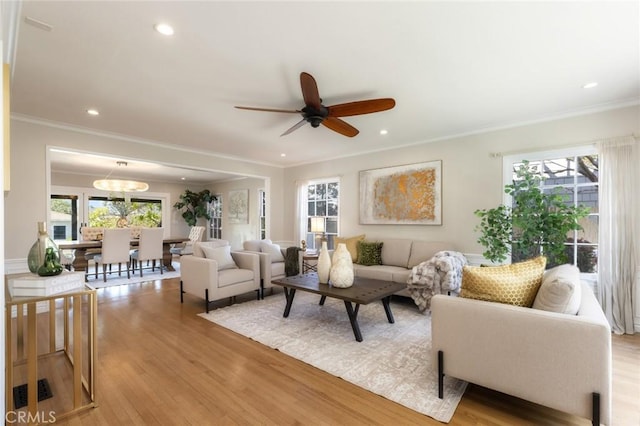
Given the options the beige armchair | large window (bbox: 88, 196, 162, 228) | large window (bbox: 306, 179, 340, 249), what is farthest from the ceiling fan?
large window (bbox: 88, 196, 162, 228)

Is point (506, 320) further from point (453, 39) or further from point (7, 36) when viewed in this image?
point (7, 36)

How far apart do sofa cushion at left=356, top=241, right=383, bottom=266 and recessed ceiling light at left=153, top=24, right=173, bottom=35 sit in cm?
378

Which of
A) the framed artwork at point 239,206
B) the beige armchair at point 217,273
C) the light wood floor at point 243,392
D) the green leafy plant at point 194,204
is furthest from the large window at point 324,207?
the green leafy plant at point 194,204

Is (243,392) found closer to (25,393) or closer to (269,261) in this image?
(25,393)

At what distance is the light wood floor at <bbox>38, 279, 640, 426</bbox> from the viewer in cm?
182

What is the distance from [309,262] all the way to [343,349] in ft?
11.4

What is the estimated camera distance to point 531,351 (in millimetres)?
1700

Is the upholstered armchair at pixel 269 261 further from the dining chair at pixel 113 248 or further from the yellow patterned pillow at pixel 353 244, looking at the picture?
the dining chair at pixel 113 248

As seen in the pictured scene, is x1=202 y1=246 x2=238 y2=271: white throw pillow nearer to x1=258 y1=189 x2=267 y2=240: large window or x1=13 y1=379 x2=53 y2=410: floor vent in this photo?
x1=13 y1=379 x2=53 y2=410: floor vent

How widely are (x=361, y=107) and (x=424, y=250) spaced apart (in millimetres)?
2625

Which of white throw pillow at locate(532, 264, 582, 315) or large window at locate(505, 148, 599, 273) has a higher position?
large window at locate(505, 148, 599, 273)

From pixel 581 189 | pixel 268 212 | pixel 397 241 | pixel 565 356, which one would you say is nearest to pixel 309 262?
pixel 268 212

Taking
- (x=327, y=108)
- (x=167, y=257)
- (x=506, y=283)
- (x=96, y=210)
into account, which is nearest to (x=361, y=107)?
(x=327, y=108)

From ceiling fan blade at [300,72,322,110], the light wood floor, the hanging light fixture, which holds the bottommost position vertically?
the light wood floor
